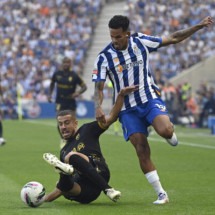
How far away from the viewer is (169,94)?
39719 millimetres

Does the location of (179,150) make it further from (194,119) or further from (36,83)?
(36,83)

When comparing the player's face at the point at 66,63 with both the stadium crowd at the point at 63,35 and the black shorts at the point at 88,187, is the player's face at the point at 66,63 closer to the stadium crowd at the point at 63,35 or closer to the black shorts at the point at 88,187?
the black shorts at the point at 88,187

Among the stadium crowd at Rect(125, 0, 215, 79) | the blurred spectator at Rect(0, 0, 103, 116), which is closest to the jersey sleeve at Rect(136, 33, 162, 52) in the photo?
the stadium crowd at Rect(125, 0, 215, 79)

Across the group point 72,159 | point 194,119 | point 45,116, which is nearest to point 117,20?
point 72,159

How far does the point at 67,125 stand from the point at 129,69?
112 centimetres

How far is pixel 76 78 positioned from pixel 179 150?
3.11 m

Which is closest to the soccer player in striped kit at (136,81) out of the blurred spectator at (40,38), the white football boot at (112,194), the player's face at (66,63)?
the white football boot at (112,194)

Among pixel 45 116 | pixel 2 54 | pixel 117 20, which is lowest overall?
pixel 45 116

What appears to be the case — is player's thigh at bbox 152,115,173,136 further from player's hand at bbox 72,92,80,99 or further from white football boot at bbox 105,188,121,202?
player's hand at bbox 72,92,80,99

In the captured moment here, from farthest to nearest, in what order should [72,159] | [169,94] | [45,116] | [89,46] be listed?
1. [89,46]
2. [45,116]
3. [169,94]
4. [72,159]

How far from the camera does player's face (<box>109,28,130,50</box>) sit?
470 inches

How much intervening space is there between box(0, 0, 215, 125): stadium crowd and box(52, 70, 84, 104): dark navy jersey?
68.8 feet

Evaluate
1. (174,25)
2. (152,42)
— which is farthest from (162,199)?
(174,25)

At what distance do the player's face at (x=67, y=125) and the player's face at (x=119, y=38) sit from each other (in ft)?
3.74
